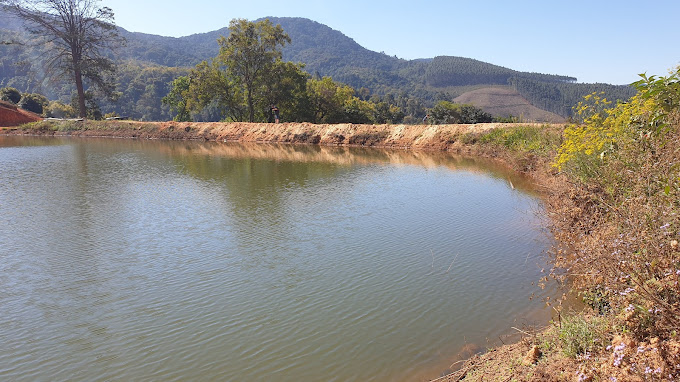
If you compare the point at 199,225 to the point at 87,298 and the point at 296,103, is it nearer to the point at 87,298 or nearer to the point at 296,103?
the point at 87,298

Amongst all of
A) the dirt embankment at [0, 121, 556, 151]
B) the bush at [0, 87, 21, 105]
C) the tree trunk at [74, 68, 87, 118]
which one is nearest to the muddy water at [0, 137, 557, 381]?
the dirt embankment at [0, 121, 556, 151]

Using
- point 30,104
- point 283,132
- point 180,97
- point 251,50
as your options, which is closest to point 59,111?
point 30,104

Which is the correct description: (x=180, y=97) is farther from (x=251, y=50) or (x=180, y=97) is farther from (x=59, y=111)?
(x=59, y=111)

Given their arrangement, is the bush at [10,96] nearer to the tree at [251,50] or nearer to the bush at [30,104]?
the bush at [30,104]

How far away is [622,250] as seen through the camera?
461 centimetres

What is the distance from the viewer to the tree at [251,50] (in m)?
42.0

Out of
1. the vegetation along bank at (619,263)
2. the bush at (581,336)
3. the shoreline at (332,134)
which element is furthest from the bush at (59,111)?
the bush at (581,336)

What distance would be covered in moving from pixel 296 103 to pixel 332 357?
41.3m

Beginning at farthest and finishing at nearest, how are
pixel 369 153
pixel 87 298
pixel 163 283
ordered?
pixel 369 153
pixel 163 283
pixel 87 298

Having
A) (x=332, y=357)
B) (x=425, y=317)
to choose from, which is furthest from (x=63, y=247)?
(x=425, y=317)

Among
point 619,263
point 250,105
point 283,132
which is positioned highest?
point 250,105

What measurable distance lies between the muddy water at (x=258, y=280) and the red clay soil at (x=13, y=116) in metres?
42.0

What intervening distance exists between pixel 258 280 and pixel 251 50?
37886mm

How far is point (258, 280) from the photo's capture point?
789cm
